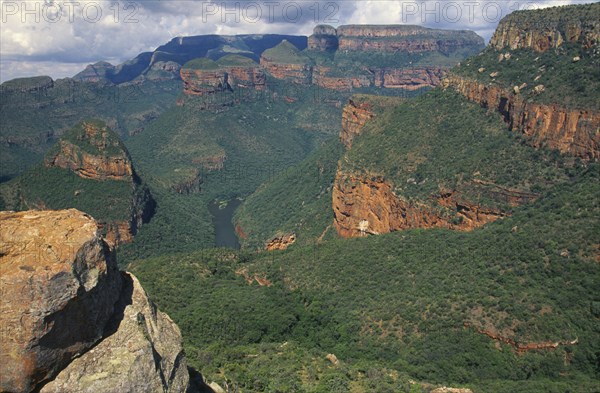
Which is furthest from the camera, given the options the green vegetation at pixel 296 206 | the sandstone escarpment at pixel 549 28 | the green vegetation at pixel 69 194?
the green vegetation at pixel 69 194

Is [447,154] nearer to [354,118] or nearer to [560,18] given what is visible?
[560,18]

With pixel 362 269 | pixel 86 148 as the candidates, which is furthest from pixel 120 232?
pixel 362 269

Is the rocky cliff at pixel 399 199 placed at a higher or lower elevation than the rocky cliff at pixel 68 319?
lower

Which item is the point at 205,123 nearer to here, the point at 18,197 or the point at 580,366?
the point at 18,197

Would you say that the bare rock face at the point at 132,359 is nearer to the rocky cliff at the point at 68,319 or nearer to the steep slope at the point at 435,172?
the rocky cliff at the point at 68,319

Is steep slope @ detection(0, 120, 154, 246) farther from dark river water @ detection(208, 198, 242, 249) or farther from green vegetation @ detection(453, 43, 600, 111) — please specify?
green vegetation @ detection(453, 43, 600, 111)

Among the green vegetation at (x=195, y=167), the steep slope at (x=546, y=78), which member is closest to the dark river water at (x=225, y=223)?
the green vegetation at (x=195, y=167)
